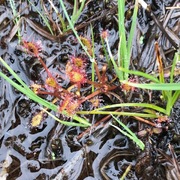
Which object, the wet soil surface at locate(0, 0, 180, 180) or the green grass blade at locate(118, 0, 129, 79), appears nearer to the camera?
the green grass blade at locate(118, 0, 129, 79)

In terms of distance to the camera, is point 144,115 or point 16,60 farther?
point 16,60

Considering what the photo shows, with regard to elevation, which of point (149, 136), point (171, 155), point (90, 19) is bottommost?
point (171, 155)

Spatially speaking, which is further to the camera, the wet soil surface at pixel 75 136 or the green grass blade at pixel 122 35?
the wet soil surface at pixel 75 136

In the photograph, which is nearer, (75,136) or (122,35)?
(122,35)

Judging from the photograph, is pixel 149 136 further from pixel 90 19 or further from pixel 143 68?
pixel 90 19

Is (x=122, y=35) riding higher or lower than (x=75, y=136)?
higher

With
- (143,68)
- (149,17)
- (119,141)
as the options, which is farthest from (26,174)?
(149,17)

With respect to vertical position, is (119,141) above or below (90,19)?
below
